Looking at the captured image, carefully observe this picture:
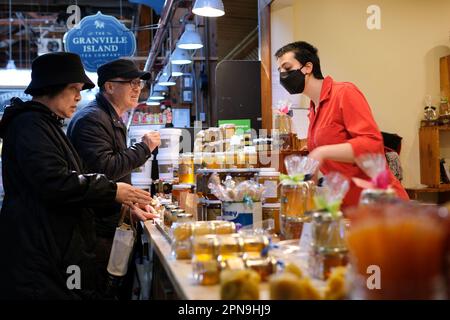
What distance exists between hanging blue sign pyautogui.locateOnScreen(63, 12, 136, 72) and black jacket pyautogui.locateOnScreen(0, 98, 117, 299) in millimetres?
3735

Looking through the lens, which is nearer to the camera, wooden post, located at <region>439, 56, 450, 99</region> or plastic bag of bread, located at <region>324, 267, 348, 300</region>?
plastic bag of bread, located at <region>324, 267, 348, 300</region>

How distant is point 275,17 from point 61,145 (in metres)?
3.67

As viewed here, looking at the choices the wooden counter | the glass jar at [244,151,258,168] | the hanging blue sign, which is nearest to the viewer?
the wooden counter

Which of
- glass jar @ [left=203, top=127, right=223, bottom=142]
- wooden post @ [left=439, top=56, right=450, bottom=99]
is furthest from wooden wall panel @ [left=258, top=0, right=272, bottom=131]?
glass jar @ [left=203, top=127, right=223, bottom=142]

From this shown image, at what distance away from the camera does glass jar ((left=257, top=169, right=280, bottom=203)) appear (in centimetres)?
261

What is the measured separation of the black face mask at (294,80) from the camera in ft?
10.6

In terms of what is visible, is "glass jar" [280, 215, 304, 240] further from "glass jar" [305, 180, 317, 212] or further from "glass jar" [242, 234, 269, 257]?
"glass jar" [242, 234, 269, 257]

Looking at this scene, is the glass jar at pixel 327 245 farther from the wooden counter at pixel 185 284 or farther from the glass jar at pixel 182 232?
the glass jar at pixel 182 232

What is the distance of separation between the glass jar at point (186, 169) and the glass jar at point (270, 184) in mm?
1243

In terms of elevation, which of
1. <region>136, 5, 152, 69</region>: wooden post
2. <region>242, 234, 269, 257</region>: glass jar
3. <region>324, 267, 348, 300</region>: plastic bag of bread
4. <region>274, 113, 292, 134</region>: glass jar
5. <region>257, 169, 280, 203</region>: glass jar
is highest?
<region>136, 5, 152, 69</region>: wooden post

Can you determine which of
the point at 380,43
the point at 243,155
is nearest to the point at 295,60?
the point at 243,155

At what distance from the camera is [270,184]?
8.61ft

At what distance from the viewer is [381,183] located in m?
1.62
